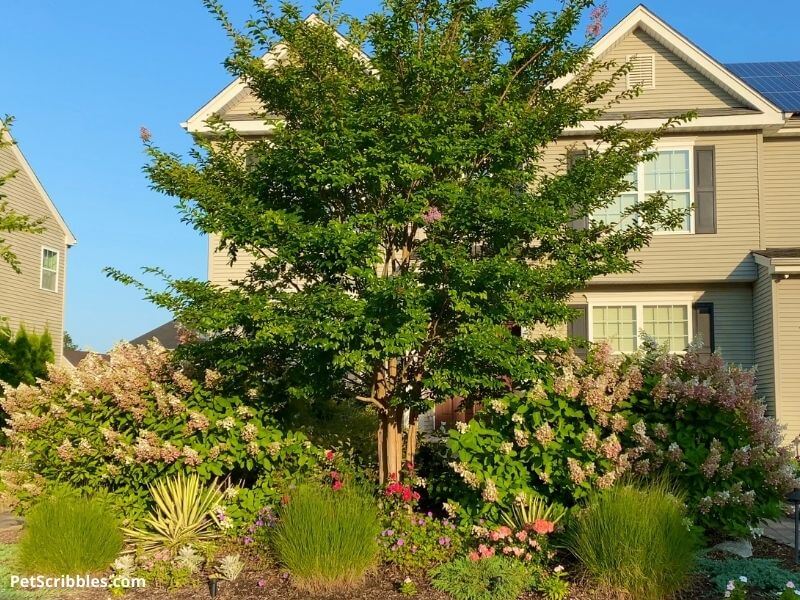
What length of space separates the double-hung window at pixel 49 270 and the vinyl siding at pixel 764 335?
62.6 feet

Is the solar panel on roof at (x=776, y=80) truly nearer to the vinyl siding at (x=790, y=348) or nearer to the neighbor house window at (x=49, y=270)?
the vinyl siding at (x=790, y=348)

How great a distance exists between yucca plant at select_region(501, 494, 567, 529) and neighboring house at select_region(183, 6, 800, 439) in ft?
21.6

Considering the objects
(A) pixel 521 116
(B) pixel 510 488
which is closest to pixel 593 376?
(B) pixel 510 488

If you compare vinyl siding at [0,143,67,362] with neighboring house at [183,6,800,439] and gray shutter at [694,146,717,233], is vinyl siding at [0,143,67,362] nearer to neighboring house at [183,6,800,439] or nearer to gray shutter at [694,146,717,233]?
neighboring house at [183,6,800,439]

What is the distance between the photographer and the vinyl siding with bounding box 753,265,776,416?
1236 centimetres

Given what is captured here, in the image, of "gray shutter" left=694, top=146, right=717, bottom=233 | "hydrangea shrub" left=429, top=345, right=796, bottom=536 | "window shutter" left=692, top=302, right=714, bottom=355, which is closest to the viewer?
"hydrangea shrub" left=429, top=345, right=796, bottom=536

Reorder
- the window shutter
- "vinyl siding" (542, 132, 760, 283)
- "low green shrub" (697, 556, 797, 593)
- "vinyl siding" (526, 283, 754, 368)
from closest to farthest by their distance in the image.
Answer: "low green shrub" (697, 556, 797, 593), "vinyl siding" (542, 132, 760, 283), "vinyl siding" (526, 283, 754, 368), the window shutter

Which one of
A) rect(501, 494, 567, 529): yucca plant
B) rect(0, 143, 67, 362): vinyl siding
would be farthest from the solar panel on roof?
rect(0, 143, 67, 362): vinyl siding

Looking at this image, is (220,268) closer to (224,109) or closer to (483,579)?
(224,109)

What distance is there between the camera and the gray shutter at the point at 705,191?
13.2m

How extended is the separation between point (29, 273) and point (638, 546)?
20.5 meters

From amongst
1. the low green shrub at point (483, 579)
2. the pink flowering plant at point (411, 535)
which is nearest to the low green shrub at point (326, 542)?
the pink flowering plant at point (411, 535)

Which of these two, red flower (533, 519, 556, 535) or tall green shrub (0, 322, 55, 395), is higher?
tall green shrub (0, 322, 55, 395)

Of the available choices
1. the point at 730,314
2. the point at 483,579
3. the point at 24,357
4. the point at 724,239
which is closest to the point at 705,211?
the point at 724,239
